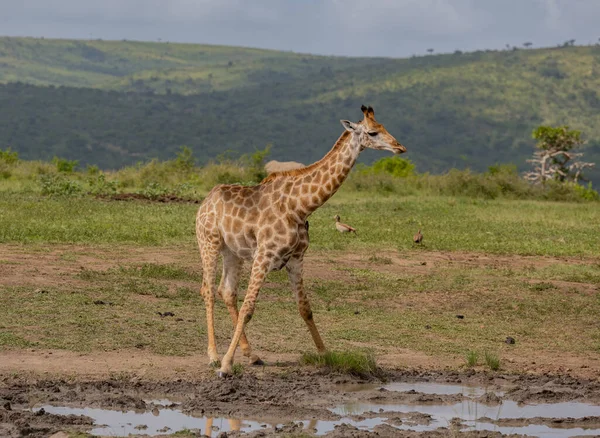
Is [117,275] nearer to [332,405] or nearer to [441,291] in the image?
[441,291]

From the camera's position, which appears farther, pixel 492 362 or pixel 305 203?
pixel 492 362

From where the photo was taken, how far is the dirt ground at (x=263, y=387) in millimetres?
7820

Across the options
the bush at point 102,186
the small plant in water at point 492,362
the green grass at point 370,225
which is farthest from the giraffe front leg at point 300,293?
the bush at point 102,186

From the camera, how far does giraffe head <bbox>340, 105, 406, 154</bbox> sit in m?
9.27

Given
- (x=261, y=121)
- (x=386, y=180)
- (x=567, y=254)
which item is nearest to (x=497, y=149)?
(x=261, y=121)

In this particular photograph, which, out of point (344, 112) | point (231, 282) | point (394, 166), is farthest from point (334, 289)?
point (344, 112)

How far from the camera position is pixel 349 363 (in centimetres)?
939

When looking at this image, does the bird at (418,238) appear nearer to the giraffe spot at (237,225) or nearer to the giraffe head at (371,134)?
the giraffe spot at (237,225)

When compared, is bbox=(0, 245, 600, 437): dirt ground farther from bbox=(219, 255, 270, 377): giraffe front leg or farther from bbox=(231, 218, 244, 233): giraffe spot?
bbox=(231, 218, 244, 233): giraffe spot

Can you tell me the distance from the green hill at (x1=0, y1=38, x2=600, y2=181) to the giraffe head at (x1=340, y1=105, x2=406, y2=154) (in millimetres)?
87846

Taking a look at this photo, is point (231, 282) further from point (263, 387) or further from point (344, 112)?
point (344, 112)

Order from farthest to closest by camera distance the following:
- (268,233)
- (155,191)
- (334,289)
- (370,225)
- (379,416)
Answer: (155,191) < (370,225) < (334,289) < (268,233) < (379,416)

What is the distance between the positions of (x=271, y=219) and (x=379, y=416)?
220 cm

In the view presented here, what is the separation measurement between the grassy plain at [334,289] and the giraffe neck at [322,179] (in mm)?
1578
